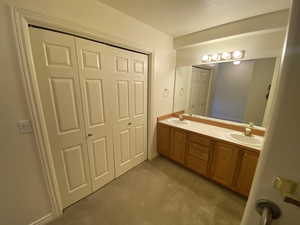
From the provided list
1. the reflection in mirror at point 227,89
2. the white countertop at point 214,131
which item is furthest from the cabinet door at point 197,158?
the reflection in mirror at point 227,89

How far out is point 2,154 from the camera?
1114 millimetres

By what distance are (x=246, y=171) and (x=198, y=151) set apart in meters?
0.64

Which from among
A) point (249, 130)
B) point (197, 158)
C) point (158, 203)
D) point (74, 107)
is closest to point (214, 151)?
point (197, 158)

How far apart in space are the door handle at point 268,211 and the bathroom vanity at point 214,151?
3.89 feet

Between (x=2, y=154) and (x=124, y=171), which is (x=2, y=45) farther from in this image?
(x=124, y=171)

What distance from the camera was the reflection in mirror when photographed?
193cm

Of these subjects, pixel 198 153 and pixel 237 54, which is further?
pixel 198 153

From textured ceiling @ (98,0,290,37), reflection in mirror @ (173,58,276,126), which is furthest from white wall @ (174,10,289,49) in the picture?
reflection in mirror @ (173,58,276,126)

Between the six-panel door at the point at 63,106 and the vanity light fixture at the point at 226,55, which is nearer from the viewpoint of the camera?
the six-panel door at the point at 63,106

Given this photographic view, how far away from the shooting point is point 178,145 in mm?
2348

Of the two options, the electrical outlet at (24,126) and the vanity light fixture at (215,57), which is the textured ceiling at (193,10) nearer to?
the vanity light fixture at (215,57)

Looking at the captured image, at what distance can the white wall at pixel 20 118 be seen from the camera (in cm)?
104

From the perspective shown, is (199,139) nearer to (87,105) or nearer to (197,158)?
(197,158)

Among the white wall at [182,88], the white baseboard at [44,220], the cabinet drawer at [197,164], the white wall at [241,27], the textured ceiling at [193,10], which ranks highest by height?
the textured ceiling at [193,10]
